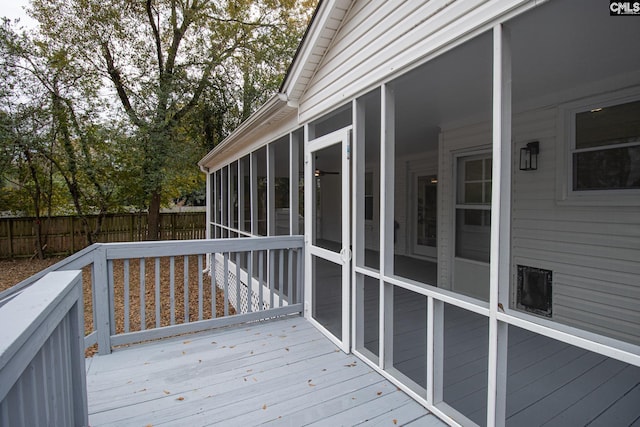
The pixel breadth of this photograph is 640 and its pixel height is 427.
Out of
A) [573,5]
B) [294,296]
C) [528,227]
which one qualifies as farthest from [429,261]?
[573,5]

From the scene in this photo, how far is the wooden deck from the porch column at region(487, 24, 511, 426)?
0.57 metres

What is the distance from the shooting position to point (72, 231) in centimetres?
1085

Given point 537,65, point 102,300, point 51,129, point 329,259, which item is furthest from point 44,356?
point 51,129

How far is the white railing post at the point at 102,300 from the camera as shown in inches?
112

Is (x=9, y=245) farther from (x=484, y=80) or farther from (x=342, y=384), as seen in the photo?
(x=484, y=80)

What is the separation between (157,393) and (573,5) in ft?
11.6

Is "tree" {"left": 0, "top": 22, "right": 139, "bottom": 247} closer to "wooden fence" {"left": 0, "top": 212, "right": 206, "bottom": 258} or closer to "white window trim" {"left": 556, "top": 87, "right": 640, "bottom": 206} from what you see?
"wooden fence" {"left": 0, "top": 212, "right": 206, "bottom": 258}

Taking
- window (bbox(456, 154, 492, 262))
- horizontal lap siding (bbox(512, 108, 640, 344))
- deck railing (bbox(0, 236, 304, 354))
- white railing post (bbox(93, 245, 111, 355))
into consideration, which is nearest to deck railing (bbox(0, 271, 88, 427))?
deck railing (bbox(0, 236, 304, 354))

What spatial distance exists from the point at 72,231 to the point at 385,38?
12.3 metres

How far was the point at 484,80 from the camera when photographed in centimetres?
295

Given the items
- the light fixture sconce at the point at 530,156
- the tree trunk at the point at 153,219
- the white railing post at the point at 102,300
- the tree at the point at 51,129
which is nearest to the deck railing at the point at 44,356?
the white railing post at the point at 102,300

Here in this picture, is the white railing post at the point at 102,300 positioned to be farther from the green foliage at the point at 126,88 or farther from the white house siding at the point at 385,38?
the green foliage at the point at 126,88

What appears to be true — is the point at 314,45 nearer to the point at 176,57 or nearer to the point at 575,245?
the point at 575,245

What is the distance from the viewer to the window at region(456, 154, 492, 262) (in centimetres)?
439
